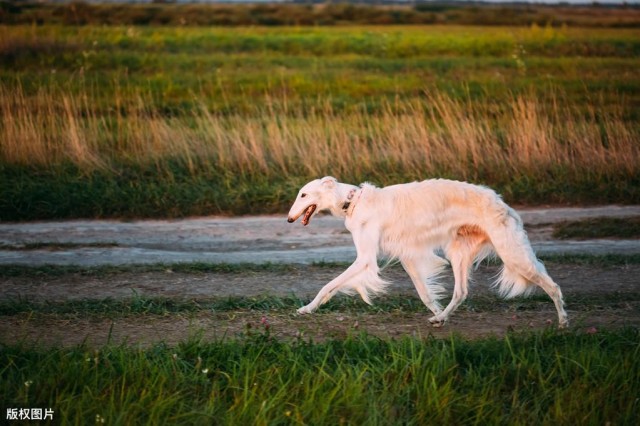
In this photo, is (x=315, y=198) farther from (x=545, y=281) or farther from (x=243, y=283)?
(x=545, y=281)

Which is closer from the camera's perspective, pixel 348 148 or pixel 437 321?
pixel 437 321

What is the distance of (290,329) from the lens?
21.1ft

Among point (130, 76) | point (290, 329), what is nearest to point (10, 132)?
point (290, 329)

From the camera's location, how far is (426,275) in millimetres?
6879

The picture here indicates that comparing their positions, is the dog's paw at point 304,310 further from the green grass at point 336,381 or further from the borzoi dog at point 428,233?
the green grass at point 336,381

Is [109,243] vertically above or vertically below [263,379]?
below

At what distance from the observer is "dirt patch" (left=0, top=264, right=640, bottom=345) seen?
6.34 m

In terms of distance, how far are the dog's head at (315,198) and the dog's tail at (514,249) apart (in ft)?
4.22

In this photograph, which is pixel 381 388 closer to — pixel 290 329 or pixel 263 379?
pixel 263 379

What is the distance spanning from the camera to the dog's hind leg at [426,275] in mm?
6814

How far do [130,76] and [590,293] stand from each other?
18.7 m

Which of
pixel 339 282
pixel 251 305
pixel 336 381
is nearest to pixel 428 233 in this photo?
pixel 339 282

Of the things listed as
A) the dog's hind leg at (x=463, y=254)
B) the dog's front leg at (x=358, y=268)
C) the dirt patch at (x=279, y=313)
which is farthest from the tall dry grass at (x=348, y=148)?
the dog's front leg at (x=358, y=268)

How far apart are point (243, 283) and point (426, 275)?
2016mm
